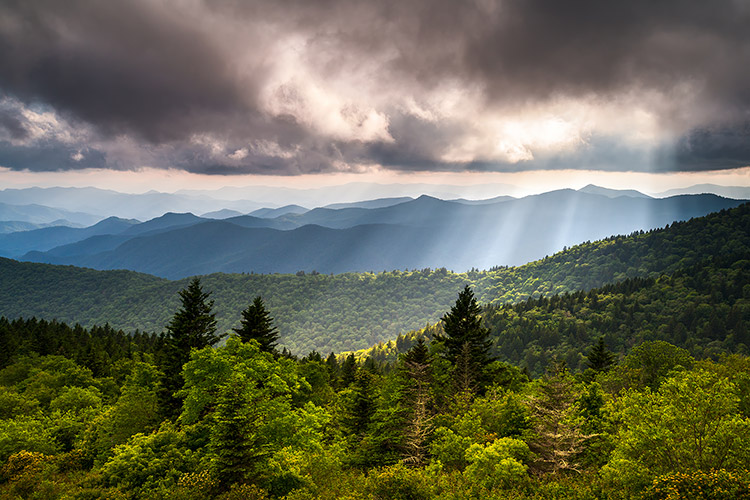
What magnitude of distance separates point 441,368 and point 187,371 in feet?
97.5

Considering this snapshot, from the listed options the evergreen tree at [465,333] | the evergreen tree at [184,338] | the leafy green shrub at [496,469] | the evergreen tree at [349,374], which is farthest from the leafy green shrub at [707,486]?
the evergreen tree at [349,374]

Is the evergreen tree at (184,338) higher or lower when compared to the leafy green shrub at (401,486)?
higher

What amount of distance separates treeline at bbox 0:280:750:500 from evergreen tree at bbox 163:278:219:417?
0.66 feet

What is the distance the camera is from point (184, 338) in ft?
144

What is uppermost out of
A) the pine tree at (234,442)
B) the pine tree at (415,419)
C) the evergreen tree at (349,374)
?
the pine tree at (234,442)

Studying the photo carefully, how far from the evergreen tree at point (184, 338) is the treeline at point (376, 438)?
20cm

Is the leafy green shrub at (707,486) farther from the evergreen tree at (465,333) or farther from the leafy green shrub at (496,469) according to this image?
the evergreen tree at (465,333)

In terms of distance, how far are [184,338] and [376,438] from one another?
24.0 meters

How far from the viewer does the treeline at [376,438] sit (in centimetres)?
2180

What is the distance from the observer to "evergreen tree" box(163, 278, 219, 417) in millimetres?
41219

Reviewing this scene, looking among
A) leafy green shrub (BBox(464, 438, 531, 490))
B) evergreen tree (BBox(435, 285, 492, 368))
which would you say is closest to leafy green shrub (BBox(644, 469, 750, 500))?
leafy green shrub (BBox(464, 438, 531, 490))

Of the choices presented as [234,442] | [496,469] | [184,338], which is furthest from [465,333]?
[184,338]

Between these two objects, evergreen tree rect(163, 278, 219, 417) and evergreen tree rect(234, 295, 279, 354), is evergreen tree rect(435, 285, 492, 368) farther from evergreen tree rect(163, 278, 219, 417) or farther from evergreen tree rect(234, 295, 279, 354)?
evergreen tree rect(163, 278, 219, 417)

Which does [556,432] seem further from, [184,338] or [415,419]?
[184,338]
